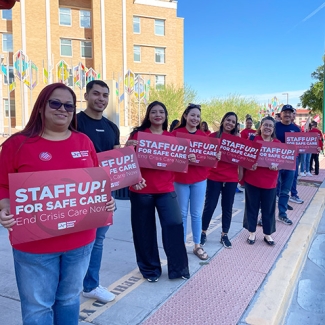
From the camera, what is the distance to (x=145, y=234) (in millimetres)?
3666

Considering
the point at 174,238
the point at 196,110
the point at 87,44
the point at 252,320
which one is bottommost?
the point at 252,320

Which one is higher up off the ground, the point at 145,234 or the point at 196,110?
the point at 196,110

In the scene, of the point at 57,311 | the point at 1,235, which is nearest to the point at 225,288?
the point at 57,311

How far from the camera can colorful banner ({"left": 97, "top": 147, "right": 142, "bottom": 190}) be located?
3086 millimetres

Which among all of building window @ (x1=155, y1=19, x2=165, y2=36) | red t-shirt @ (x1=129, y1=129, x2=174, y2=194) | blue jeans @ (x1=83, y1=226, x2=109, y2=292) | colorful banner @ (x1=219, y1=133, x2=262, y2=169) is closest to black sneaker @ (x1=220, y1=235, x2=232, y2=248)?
colorful banner @ (x1=219, y1=133, x2=262, y2=169)

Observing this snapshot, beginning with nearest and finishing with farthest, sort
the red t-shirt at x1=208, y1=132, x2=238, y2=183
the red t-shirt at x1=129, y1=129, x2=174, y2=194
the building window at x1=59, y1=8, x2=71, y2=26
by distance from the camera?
1. the red t-shirt at x1=129, y1=129, x2=174, y2=194
2. the red t-shirt at x1=208, y1=132, x2=238, y2=183
3. the building window at x1=59, y1=8, x2=71, y2=26

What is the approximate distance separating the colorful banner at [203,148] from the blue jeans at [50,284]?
7.31ft

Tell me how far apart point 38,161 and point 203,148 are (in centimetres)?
258

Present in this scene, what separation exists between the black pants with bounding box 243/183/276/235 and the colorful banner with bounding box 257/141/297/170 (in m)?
0.39

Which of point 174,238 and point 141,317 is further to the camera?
point 174,238

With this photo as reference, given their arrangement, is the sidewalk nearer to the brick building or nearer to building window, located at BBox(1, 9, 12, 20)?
the brick building

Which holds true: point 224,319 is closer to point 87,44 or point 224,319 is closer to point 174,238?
point 174,238

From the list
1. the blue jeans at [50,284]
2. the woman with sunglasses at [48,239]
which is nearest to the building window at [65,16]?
the woman with sunglasses at [48,239]

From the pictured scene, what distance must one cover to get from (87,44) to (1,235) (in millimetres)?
32312
